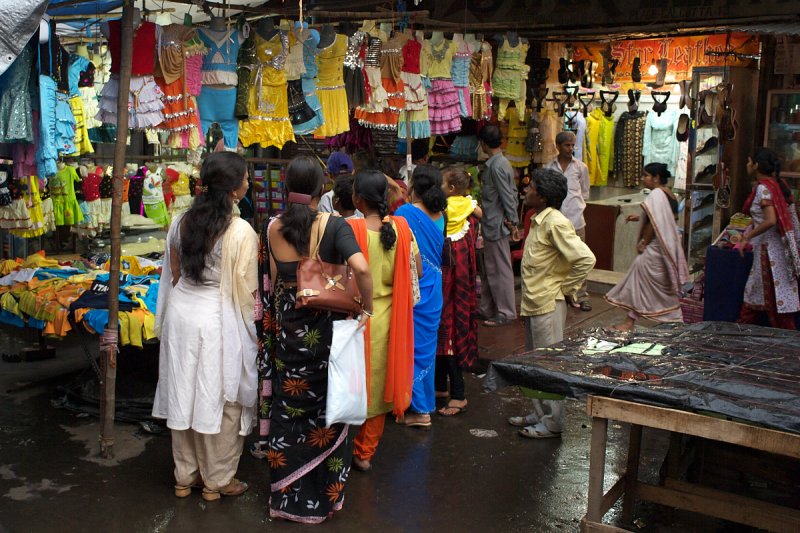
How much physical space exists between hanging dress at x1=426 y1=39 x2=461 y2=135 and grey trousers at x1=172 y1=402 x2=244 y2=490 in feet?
16.4

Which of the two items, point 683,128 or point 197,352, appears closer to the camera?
point 197,352

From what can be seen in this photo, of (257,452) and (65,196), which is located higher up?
(65,196)

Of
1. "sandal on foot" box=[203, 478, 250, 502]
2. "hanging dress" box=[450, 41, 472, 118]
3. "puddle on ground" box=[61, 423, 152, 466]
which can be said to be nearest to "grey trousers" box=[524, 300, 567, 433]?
"sandal on foot" box=[203, 478, 250, 502]

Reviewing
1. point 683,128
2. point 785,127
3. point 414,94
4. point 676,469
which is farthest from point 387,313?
point 683,128

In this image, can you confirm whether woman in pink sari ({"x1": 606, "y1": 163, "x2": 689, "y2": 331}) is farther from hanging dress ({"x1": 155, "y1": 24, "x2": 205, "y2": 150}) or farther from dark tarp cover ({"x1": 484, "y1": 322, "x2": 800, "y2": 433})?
hanging dress ({"x1": 155, "y1": 24, "x2": 205, "y2": 150})

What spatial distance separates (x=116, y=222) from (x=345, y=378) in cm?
179

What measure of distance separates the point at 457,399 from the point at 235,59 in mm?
3149

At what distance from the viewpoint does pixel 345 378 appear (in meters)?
4.36

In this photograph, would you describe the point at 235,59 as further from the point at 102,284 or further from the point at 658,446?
the point at 658,446

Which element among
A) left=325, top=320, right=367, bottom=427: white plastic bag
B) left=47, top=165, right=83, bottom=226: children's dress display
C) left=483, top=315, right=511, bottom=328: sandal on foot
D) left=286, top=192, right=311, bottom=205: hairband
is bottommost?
left=483, top=315, right=511, bottom=328: sandal on foot

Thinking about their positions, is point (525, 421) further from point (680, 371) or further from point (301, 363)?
point (301, 363)

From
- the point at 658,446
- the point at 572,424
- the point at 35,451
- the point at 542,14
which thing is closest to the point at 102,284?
the point at 35,451

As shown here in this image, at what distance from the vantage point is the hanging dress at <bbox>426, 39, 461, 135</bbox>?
8.62 meters

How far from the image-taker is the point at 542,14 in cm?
992
